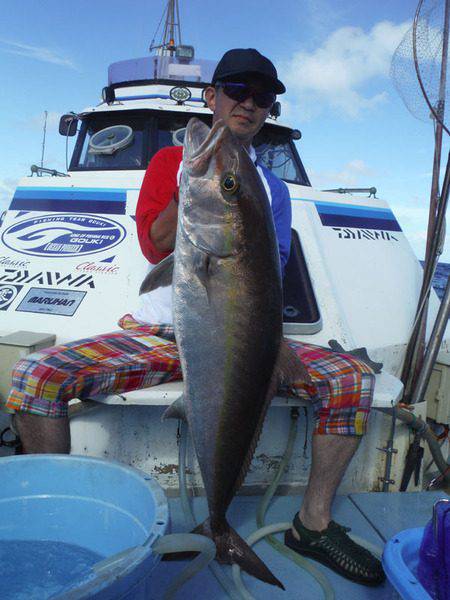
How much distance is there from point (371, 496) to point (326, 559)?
2.44 feet

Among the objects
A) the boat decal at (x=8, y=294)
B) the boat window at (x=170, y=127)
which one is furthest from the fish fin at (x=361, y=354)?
the boat window at (x=170, y=127)

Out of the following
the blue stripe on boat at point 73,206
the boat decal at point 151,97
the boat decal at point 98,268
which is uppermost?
the boat decal at point 151,97

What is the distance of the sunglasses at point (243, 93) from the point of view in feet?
7.98

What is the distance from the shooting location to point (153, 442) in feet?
9.30

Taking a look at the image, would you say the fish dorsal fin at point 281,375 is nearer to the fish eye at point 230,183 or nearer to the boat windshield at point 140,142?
the fish eye at point 230,183

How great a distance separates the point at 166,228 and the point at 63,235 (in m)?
1.85

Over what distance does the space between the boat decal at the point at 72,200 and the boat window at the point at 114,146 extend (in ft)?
2.26

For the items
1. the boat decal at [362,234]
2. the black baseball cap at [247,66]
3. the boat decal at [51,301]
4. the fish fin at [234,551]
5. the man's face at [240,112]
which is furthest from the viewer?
the boat decal at [362,234]

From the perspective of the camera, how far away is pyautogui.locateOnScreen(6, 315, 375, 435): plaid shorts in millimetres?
2211

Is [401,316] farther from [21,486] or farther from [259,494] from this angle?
[21,486]

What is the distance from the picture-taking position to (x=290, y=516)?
A: 8.97ft

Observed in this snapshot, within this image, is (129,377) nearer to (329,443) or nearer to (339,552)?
(329,443)

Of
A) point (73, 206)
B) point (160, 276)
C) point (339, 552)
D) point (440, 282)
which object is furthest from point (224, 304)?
point (440, 282)

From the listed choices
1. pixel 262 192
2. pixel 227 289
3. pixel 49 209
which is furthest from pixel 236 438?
pixel 49 209
